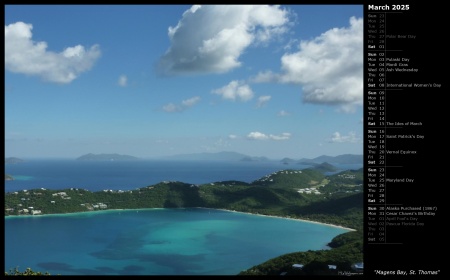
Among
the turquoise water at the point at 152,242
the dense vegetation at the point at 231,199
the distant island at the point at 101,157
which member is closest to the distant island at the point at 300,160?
the distant island at the point at 101,157

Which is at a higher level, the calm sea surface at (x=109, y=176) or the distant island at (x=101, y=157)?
the distant island at (x=101, y=157)

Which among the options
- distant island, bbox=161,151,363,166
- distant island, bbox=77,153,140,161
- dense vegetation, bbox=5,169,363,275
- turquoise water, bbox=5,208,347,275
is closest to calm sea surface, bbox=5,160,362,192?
dense vegetation, bbox=5,169,363,275

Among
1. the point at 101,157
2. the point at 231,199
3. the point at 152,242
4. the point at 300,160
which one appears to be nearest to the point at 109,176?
the point at 231,199

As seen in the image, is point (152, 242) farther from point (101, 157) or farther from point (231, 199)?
point (101, 157)

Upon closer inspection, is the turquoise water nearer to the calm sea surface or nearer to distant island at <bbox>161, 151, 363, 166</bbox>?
the calm sea surface

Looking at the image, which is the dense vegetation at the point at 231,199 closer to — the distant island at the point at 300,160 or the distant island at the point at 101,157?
the distant island at the point at 300,160

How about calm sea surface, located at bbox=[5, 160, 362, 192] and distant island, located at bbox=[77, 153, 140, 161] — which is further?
distant island, located at bbox=[77, 153, 140, 161]
